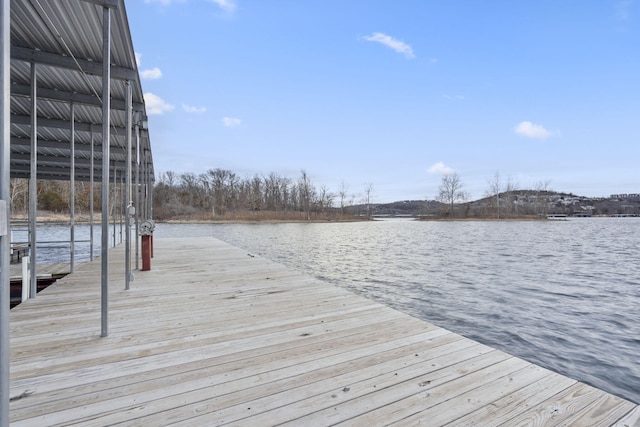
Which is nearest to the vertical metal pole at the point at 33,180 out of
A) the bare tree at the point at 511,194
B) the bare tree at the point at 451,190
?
the bare tree at the point at 451,190

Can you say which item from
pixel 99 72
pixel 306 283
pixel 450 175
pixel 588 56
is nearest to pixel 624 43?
pixel 588 56

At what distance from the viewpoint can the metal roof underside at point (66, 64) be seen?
2.46m

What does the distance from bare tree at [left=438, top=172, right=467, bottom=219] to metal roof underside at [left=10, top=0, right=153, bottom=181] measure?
4904 centimetres

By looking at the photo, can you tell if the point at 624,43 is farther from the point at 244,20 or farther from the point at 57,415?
the point at 57,415

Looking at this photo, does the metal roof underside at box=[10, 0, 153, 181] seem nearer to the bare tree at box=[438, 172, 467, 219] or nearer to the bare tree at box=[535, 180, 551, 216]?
the bare tree at box=[438, 172, 467, 219]

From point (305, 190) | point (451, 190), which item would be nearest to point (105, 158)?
point (305, 190)

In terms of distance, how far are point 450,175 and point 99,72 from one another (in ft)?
172

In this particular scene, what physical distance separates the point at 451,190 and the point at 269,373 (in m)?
52.0

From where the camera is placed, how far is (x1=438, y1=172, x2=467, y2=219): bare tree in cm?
4875

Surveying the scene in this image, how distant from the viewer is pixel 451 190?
161 feet

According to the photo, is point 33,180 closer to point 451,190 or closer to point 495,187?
point 451,190

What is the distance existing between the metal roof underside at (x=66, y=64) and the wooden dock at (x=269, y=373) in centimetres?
236

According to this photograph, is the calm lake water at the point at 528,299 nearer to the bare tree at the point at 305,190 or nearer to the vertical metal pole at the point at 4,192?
the vertical metal pole at the point at 4,192

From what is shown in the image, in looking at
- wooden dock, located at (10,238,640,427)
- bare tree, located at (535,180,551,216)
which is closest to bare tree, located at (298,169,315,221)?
bare tree, located at (535,180,551,216)
